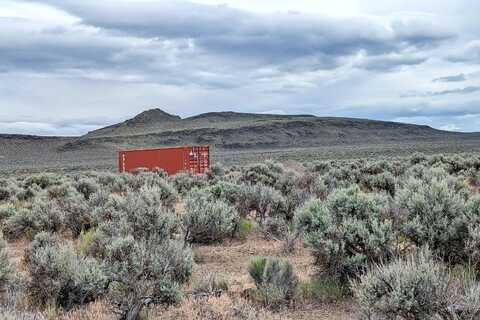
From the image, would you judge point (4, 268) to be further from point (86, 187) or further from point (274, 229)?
point (86, 187)

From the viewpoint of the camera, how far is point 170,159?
91.2ft

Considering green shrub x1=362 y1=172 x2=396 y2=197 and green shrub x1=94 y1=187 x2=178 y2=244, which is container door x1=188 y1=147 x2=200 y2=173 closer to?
green shrub x1=362 y1=172 x2=396 y2=197

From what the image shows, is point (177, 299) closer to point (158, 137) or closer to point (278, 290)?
point (278, 290)

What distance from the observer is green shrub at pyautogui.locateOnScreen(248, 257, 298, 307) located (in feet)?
18.9

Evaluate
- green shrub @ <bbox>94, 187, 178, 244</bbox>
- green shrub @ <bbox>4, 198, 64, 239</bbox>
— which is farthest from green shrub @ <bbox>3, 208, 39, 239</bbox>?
green shrub @ <bbox>94, 187, 178, 244</bbox>

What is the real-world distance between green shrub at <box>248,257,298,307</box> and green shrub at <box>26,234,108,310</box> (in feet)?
5.49

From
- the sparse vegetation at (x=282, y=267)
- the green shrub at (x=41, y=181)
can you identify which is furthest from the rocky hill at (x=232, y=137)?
the sparse vegetation at (x=282, y=267)

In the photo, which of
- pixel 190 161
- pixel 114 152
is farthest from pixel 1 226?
pixel 114 152

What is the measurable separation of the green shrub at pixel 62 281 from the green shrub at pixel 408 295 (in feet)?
9.48

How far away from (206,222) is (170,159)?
1865 cm

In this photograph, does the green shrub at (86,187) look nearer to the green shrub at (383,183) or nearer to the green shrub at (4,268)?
the green shrub at (383,183)

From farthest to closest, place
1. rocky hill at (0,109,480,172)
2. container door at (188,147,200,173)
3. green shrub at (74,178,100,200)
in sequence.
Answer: rocky hill at (0,109,480,172), container door at (188,147,200,173), green shrub at (74,178,100,200)

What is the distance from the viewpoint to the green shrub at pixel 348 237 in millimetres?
6355

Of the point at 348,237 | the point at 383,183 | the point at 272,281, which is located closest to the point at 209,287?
the point at 272,281
